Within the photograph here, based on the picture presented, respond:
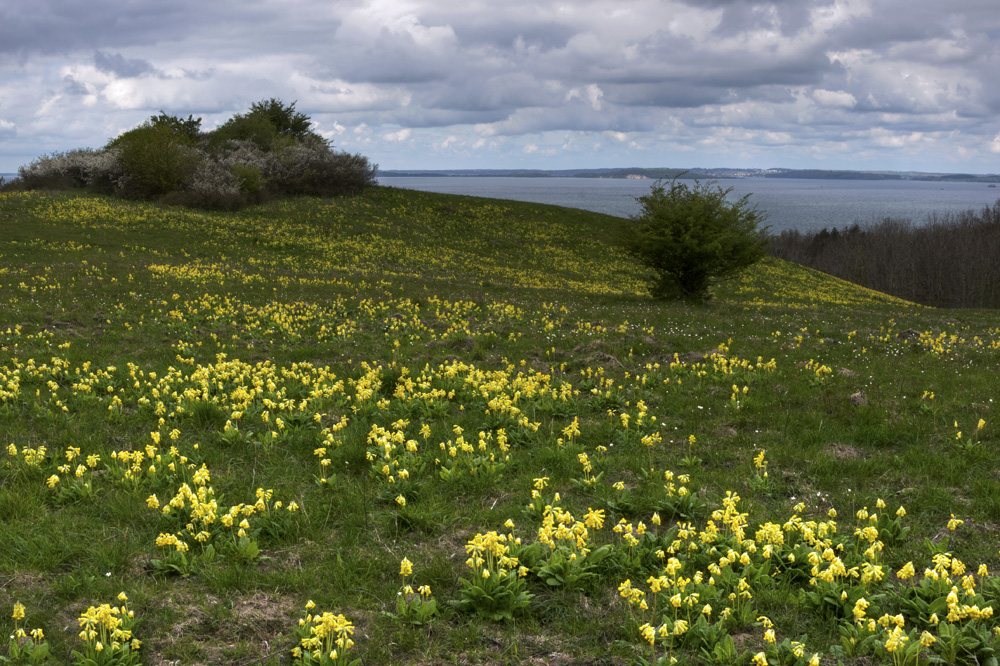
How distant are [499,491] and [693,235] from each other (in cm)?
2190

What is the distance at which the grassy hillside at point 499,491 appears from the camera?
16.1 feet

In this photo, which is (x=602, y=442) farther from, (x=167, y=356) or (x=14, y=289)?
(x=14, y=289)

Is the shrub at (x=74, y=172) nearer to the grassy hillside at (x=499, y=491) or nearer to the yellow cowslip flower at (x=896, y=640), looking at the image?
the grassy hillside at (x=499, y=491)

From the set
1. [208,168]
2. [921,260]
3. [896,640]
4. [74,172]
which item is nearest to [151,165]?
[208,168]

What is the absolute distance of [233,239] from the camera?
38.7m

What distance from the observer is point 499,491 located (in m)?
7.36

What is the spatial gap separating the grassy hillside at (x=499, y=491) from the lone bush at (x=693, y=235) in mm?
10127

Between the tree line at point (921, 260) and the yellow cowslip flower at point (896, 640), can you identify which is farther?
the tree line at point (921, 260)

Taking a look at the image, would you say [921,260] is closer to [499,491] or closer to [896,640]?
[499,491]

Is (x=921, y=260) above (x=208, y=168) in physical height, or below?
below

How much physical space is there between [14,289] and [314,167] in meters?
44.0

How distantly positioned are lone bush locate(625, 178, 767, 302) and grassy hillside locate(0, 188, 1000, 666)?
10127 mm

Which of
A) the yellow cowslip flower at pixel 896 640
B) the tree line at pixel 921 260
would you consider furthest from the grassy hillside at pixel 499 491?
the tree line at pixel 921 260

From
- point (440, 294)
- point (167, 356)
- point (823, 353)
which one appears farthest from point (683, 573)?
point (440, 294)
